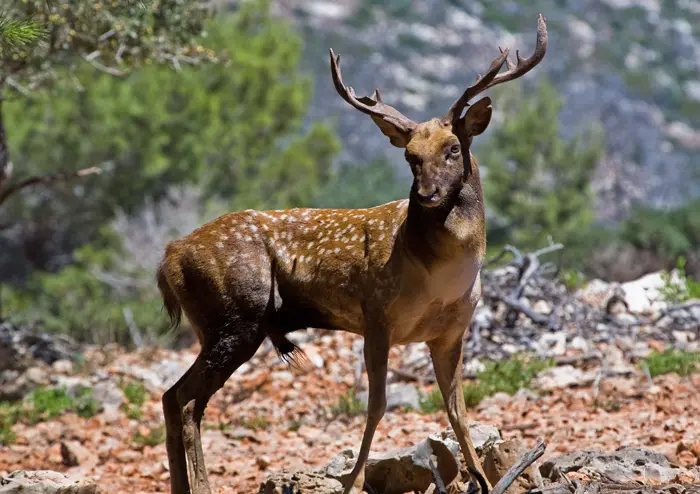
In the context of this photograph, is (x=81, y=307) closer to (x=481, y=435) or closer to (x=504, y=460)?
(x=481, y=435)

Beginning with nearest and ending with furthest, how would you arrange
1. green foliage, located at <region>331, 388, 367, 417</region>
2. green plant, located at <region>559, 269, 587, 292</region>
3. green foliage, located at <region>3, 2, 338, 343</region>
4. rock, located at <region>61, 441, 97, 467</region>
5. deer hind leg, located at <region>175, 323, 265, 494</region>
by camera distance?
deer hind leg, located at <region>175, 323, 265, 494</region> < rock, located at <region>61, 441, 97, 467</region> < green foliage, located at <region>331, 388, 367, 417</region> < green plant, located at <region>559, 269, 587, 292</region> < green foliage, located at <region>3, 2, 338, 343</region>

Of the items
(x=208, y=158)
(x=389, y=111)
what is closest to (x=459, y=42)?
(x=208, y=158)

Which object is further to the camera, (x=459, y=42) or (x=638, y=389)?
(x=459, y=42)

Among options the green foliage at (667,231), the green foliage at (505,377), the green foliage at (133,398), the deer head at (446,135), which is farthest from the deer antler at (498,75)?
the green foliage at (667,231)

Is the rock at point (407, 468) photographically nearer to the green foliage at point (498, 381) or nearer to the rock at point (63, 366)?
the green foliage at point (498, 381)

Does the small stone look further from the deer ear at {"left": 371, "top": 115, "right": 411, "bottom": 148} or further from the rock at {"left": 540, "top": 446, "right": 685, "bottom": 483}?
the deer ear at {"left": 371, "top": 115, "right": 411, "bottom": 148}

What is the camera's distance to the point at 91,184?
27406mm

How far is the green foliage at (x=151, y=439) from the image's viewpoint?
9.84 metres

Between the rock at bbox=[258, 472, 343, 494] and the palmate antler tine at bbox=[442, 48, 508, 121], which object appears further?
the rock at bbox=[258, 472, 343, 494]

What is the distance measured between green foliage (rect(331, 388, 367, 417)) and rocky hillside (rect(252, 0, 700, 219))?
2407 inches

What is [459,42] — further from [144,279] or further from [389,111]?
[389,111]

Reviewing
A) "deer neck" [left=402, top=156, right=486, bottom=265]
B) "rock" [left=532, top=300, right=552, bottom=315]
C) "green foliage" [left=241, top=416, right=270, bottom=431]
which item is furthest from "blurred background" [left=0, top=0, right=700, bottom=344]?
"green foliage" [left=241, top=416, right=270, bottom=431]

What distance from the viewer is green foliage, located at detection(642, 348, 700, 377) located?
403 inches

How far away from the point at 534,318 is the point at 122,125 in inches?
672
